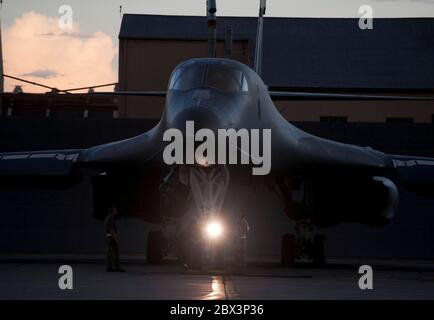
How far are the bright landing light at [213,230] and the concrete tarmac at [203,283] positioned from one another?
78 centimetres

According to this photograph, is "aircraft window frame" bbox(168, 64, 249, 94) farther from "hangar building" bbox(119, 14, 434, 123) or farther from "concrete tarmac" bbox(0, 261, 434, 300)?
"hangar building" bbox(119, 14, 434, 123)

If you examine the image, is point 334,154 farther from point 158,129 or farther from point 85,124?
point 85,124

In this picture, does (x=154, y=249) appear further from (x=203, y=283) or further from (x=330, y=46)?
(x=330, y=46)

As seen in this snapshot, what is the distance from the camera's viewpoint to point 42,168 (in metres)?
26.0

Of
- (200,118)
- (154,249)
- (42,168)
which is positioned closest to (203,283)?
(200,118)

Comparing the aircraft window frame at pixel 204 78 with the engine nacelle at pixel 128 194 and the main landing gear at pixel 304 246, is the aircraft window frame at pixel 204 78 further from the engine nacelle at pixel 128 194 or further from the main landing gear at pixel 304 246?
the main landing gear at pixel 304 246

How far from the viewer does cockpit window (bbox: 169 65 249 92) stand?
851 inches

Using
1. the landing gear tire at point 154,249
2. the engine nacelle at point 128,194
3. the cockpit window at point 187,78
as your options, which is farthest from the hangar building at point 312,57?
the cockpit window at point 187,78

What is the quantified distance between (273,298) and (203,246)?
15.6ft

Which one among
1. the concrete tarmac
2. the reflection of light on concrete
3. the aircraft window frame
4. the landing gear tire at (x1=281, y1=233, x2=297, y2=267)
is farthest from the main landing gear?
the reflection of light on concrete

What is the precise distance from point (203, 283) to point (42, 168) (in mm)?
9310

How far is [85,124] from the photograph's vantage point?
108 feet
